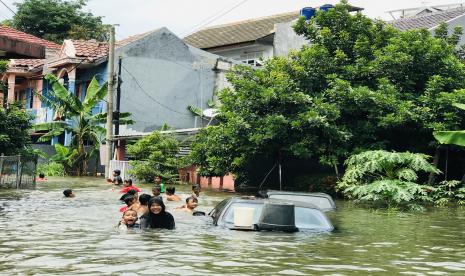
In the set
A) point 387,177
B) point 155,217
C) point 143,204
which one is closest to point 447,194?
point 387,177

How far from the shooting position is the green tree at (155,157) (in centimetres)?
3071

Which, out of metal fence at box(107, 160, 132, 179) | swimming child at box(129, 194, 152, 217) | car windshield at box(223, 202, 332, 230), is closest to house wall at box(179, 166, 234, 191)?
metal fence at box(107, 160, 132, 179)

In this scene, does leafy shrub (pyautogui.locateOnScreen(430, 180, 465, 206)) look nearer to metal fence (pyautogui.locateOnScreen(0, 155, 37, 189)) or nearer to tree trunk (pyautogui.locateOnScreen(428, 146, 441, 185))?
tree trunk (pyautogui.locateOnScreen(428, 146, 441, 185))

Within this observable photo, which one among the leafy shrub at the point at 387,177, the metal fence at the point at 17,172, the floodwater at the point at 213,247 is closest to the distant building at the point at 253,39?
the leafy shrub at the point at 387,177

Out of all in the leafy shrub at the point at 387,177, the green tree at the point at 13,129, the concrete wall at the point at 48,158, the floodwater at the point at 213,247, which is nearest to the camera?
the floodwater at the point at 213,247

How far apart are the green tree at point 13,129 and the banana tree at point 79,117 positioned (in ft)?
24.2

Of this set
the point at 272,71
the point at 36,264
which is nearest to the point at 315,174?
the point at 272,71

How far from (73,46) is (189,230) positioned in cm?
2812

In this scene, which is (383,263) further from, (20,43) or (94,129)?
(94,129)

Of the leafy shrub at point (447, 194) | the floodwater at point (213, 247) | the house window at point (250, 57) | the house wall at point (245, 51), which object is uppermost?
the house wall at point (245, 51)

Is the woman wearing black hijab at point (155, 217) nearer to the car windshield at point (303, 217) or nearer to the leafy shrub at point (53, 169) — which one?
the car windshield at point (303, 217)

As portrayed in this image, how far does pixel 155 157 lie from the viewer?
30766 mm

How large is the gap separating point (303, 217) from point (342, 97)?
1262cm

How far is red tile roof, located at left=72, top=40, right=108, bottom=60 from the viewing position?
3872cm
